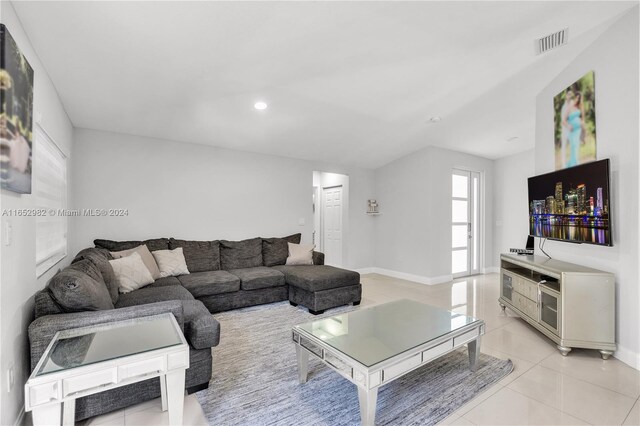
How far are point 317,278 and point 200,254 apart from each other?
67.8 inches

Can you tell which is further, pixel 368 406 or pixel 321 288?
pixel 321 288

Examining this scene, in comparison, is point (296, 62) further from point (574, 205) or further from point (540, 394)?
point (540, 394)

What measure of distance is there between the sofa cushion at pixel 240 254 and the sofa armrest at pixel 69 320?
252 cm

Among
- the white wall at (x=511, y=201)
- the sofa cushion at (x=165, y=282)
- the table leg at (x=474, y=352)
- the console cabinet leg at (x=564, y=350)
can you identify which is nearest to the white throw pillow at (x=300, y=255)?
the sofa cushion at (x=165, y=282)

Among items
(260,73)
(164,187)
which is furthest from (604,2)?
(164,187)

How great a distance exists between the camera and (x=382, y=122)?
4426 mm

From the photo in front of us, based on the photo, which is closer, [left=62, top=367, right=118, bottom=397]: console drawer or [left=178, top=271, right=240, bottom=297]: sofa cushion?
[left=62, top=367, right=118, bottom=397]: console drawer

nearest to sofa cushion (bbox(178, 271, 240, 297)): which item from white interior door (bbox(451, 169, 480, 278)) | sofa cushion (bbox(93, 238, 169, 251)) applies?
sofa cushion (bbox(93, 238, 169, 251))

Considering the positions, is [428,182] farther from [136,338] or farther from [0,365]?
[0,365]

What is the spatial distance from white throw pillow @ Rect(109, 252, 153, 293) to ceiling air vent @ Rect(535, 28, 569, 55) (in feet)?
15.0

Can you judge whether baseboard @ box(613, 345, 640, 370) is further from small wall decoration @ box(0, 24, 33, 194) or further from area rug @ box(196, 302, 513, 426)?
small wall decoration @ box(0, 24, 33, 194)

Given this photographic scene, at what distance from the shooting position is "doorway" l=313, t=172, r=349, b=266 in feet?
21.4

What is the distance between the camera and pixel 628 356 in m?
2.52

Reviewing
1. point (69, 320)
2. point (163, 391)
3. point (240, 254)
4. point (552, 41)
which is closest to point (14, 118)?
point (69, 320)
